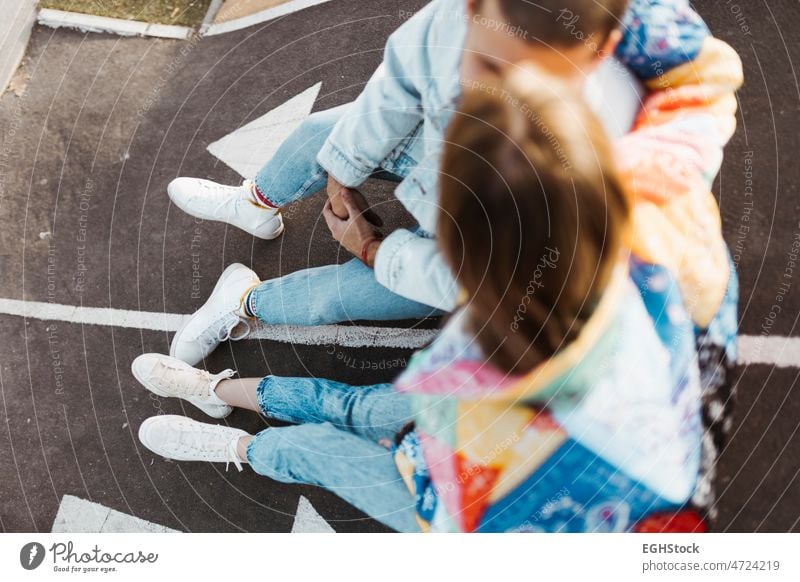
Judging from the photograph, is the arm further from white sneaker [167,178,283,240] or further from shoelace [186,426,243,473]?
shoelace [186,426,243,473]

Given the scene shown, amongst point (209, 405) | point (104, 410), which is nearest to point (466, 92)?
point (209, 405)

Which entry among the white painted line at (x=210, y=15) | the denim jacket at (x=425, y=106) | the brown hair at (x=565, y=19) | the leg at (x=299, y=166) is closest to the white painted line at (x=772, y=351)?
the denim jacket at (x=425, y=106)

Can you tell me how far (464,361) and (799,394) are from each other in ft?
1.87

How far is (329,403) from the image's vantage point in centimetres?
102

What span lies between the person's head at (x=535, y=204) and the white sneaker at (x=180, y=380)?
1.69ft

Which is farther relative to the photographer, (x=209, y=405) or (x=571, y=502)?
(x=209, y=405)

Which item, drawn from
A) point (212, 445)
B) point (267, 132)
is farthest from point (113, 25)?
point (212, 445)

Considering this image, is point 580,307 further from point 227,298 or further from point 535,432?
point 227,298

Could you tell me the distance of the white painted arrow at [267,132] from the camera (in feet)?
3.76

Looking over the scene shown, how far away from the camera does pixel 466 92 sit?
2.77 ft

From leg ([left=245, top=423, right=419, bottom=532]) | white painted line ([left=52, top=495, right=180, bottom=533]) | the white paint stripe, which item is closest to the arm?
the white paint stripe

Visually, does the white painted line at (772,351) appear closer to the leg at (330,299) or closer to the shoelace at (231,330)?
the leg at (330,299)

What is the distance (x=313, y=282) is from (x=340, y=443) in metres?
0.28

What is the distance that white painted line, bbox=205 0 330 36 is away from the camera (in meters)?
1.17
